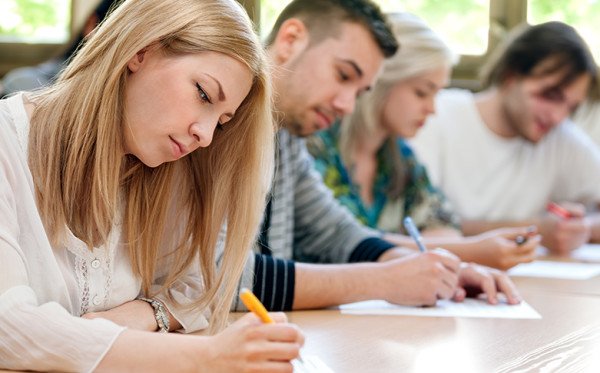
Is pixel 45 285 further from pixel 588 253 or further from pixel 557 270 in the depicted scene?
pixel 588 253

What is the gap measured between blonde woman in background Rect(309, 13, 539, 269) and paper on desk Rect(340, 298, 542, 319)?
2.91 feet

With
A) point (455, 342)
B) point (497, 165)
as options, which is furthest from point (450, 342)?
point (497, 165)

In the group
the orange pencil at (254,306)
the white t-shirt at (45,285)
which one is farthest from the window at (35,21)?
the orange pencil at (254,306)

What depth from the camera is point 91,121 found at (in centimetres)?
122

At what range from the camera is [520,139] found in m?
3.31

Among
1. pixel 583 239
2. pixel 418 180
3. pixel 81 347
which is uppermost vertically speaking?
pixel 81 347

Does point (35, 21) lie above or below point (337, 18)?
below

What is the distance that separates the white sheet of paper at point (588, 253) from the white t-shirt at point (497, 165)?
0.28 meters

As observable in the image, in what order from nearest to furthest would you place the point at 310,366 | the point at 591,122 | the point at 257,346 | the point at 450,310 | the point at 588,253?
the point at 257,346, the point at 310,366, the point at 450,310, the point at 588,253, the point at 591,122

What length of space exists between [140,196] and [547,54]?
7.01ft

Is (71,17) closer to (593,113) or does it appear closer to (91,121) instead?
(593,113)

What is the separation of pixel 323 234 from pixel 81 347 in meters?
1.19

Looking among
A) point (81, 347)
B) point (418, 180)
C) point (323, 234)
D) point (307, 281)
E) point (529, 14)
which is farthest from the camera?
point (529, 14)

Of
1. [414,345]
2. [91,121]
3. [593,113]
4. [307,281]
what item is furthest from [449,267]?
[593,113]
